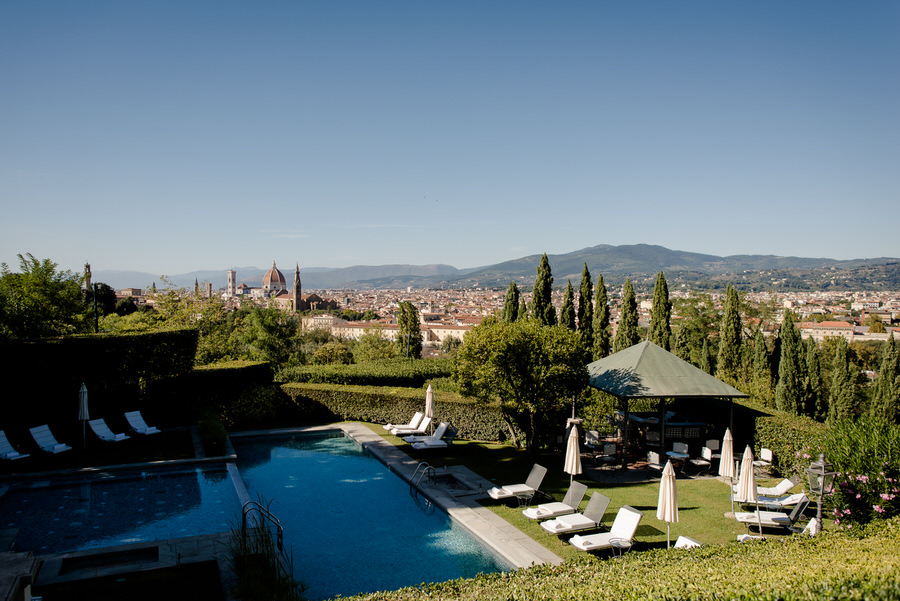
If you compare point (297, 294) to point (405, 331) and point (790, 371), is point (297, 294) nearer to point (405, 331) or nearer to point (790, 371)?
point (405, 331)

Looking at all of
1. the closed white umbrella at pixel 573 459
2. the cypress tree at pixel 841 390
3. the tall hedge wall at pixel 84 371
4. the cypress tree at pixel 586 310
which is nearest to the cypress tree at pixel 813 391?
the cypress tree at pixel 841 390

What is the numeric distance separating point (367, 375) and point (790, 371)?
66.4 feet

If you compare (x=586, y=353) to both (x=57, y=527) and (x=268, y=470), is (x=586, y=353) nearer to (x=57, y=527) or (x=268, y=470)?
(x=268, y=470)

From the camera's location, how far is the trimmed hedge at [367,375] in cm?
1925

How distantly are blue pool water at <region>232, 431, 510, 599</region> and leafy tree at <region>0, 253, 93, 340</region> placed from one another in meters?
7.98

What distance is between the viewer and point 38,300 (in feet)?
60.0

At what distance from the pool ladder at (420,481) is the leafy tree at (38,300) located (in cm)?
1234

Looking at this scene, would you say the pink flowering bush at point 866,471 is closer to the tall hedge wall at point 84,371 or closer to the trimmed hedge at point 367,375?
the trimmed hedge at point 367,375

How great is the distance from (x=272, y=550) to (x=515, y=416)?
337 inches

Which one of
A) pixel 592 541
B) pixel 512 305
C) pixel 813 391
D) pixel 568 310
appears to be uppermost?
pixel 512 305

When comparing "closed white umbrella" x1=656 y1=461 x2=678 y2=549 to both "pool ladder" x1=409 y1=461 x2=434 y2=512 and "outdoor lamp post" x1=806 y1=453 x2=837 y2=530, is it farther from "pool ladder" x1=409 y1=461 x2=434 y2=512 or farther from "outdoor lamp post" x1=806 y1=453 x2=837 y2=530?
"pool ladder" x1=409 y1=461 x2=434 y2=512

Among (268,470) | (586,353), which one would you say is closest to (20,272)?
(268,470)

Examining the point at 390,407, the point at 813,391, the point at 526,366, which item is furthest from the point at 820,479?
the point at 813,391

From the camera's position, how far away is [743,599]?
3818mm
